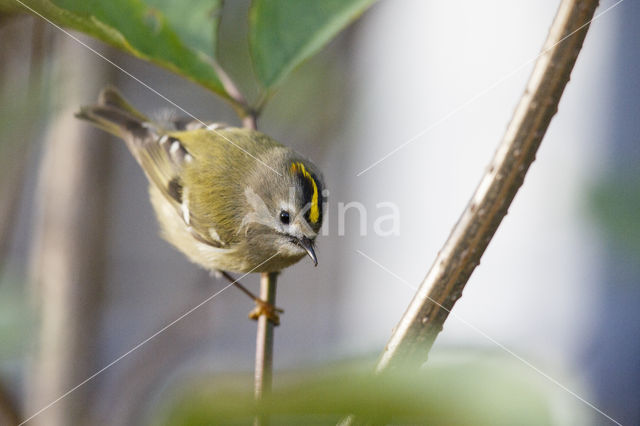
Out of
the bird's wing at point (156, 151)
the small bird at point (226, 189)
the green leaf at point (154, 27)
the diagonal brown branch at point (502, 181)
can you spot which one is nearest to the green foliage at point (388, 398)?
the diagonal brown branch at point (502, 181)

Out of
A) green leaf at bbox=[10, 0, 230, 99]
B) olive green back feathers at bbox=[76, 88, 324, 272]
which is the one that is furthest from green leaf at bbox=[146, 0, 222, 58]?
olive green back feathers at bbox=[76, 88, 324, 272]

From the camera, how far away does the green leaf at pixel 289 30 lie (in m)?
0.57

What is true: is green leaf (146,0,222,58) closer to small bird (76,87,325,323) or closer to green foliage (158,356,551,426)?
small bird (76,87,325,323)

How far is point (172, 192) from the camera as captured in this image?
1021 mm

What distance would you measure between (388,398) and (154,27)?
44 cm

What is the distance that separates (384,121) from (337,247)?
63 centimetres

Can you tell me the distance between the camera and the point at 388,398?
0.73 feet

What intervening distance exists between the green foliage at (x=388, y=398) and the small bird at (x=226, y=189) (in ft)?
2.07

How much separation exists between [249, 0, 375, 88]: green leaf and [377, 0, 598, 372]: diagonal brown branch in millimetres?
227

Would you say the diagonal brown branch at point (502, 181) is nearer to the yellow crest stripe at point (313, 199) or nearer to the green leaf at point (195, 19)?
the green leaf at point (195, 19)

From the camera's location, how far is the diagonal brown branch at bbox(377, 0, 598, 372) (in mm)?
378

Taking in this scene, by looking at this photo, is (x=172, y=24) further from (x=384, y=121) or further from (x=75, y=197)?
(x=384, y=121)

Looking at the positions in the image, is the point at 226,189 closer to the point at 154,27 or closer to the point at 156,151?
the point at 156,151

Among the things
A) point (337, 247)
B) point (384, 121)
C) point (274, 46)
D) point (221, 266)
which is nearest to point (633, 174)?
point (274, 46)
